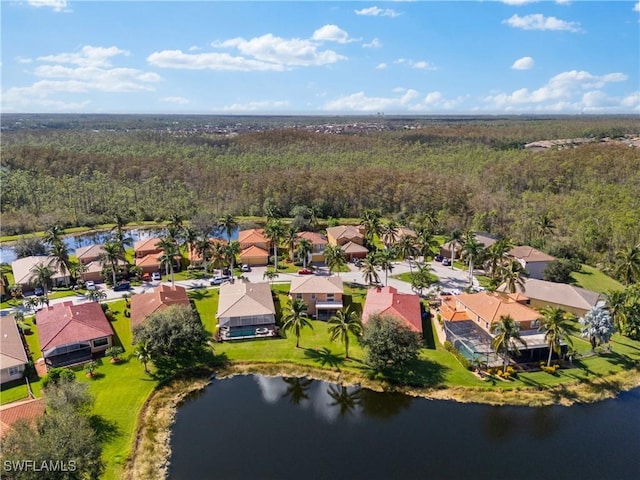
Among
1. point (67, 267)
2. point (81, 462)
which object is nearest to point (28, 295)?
point (67, 267)

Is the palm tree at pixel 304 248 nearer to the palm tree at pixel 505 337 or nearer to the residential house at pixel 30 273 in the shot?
the palm tree at pixel 505 337

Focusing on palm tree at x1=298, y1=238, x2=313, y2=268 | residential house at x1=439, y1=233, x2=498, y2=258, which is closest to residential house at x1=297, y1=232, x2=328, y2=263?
palm tree at x1=298, y1=238, x2=313, y2=268

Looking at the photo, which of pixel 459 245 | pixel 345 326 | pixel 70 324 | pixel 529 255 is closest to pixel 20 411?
pixel 70 324

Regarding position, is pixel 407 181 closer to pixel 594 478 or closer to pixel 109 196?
pixel 109 196

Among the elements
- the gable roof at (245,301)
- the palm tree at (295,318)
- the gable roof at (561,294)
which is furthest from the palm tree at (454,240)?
the palm tree at (295,318)

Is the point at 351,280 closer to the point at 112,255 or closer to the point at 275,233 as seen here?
A: the point at 275,233

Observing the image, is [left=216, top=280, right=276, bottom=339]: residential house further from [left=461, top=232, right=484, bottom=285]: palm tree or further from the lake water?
[left=461, top=232, right=484, bottom=285]: palm tree
